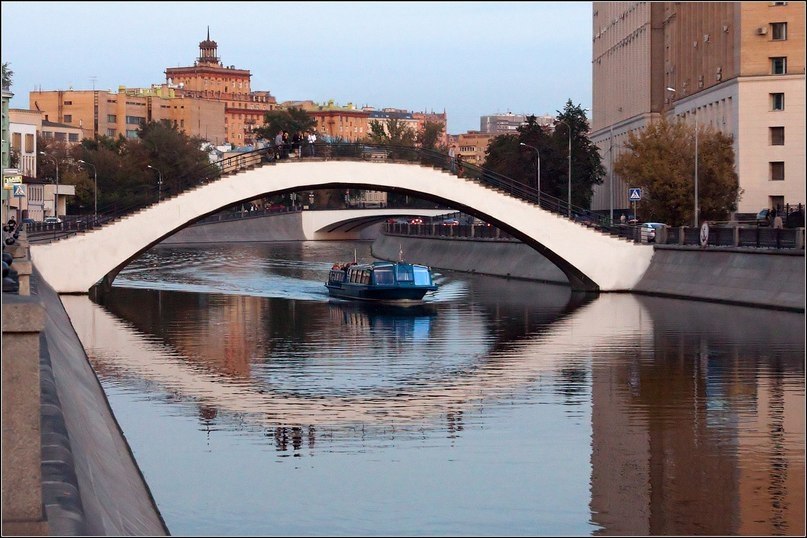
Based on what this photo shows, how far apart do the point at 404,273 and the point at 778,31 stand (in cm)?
3377

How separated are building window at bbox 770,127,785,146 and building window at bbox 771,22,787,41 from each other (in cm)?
521

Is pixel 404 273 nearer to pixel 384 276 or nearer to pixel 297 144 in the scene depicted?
pixel 384 276

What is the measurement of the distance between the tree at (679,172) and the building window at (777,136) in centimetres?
1069

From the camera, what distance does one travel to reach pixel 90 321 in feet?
153

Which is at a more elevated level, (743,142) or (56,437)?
(743,142)

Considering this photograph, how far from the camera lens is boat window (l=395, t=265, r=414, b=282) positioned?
2366 inches

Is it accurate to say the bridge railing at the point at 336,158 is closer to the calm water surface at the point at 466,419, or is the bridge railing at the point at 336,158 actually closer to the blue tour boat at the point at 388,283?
the blue tour boat at the point at 388,283

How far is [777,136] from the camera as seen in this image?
279 feet

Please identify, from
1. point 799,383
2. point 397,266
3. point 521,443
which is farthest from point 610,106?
point 521,443

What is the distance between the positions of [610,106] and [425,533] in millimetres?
116925

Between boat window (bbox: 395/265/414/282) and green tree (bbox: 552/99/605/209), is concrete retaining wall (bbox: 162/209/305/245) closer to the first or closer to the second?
green tree (bbox: 552/99/605/209)

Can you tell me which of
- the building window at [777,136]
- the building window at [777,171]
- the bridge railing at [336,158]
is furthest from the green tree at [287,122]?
the bridge railing at [336,158]

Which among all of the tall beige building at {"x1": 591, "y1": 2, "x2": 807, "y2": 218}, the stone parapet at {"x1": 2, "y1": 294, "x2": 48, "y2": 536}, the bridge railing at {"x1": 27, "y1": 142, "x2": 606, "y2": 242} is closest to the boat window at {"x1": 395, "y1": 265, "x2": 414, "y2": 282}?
the bridge railing at {"x1": 27, "y1": 142, "x2": 606, "y2": 242}

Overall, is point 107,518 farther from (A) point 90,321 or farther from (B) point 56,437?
(A) point 90,321
